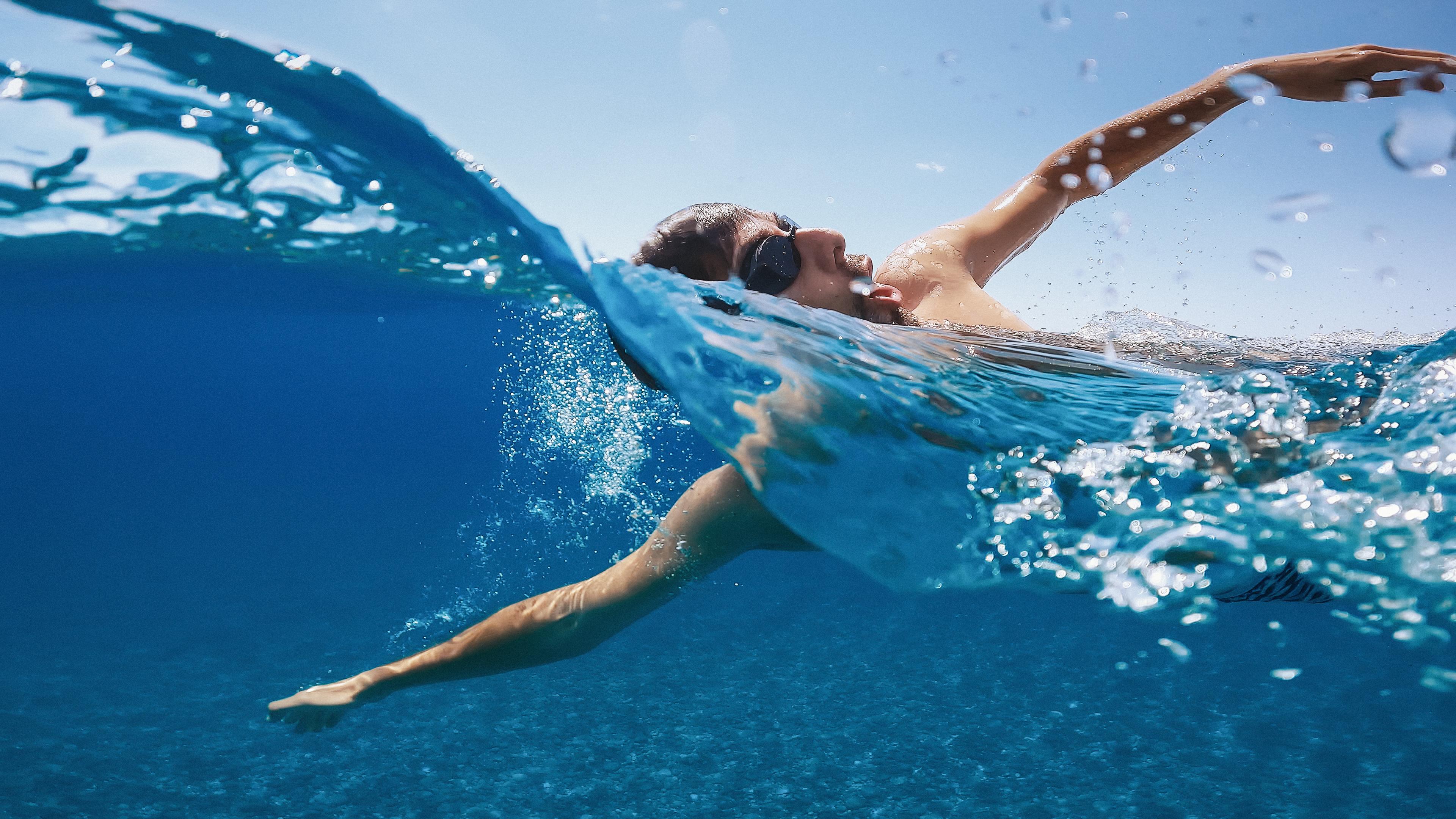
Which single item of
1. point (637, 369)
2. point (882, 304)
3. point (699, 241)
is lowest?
point (637, 369)

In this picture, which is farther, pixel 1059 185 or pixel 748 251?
pixel 1059 185

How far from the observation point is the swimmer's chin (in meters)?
2.71

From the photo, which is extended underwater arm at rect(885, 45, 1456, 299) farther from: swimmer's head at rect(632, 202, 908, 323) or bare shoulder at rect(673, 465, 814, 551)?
bare shoulder at rect(673, 465, 814, 551)

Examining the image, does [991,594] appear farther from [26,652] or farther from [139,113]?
[26,652]

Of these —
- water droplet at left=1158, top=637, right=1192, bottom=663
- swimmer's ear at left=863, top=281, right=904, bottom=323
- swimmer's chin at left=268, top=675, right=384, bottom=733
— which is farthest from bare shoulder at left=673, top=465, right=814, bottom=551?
water droplet at left=1158, top=637, right=1192, bottom=663

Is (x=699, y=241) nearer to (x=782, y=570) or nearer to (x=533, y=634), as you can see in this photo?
(x=533, y=634)

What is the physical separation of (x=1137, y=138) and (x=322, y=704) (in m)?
4.27

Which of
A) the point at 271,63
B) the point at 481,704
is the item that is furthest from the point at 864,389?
the point at 481,704

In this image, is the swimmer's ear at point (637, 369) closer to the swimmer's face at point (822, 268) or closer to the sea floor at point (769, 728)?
the swimmer's face at point (822, 268)

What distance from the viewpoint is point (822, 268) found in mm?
2910

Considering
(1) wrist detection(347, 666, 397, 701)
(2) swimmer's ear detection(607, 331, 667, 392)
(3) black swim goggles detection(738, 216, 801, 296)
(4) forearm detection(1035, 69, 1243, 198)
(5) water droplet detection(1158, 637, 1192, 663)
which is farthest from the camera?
(5) water droplet detection(1158, 637, 1192, 663)

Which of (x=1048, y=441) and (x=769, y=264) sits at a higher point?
(x=769, y=264)

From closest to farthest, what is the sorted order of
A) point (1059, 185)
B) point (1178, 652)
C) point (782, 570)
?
point (1059, 185) → point (1178, 652) → point (782, 570)

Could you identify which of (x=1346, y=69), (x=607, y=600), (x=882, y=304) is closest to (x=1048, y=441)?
(x=882, y=304)
